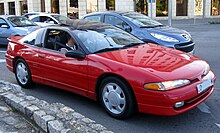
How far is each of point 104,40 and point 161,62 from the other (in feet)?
3.79

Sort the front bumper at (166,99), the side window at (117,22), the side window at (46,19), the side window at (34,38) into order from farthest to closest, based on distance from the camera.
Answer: the side window at (46,19) → the side window at (117,22) → the side window at (34,38) → the front bumper at (166,99)

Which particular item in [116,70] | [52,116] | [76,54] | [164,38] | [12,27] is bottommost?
[52,116]

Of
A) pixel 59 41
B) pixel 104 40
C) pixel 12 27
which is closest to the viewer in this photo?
pixel 104 40

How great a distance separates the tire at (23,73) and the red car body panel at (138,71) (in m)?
0.32

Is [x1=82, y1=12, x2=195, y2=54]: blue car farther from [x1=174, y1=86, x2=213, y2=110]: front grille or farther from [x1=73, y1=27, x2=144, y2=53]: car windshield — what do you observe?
[x1=174, y1=86, x2=213, y2=110]: front grille

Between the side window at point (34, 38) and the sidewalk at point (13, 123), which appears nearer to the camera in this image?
the sidewalk at point (13, 123)

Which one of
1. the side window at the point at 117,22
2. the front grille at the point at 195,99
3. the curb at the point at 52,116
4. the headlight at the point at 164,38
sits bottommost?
the curb at the point at 52,116

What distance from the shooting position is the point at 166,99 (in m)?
3.49

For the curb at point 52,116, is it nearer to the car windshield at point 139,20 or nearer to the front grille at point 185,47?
the front grille at point 185,47

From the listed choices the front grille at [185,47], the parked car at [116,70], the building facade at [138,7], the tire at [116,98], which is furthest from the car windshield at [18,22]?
the building facade at [138,7]

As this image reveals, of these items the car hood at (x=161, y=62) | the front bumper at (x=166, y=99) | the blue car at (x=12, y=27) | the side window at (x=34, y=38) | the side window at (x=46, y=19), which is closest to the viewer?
the front bumper at (x=166, y=99)

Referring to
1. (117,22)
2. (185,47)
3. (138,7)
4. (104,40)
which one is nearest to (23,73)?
(104,40)

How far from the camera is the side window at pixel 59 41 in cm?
473

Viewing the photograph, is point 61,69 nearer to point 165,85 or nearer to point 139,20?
point 165,85
